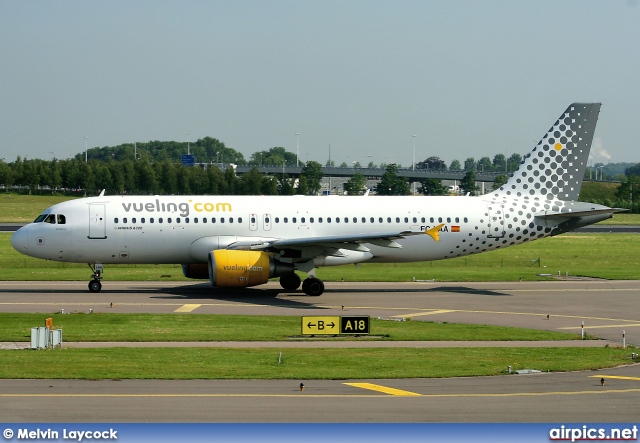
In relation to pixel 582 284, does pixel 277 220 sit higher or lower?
higher

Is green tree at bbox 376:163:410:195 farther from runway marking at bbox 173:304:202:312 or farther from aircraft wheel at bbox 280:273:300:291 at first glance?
runway marking at bbox 173:304:202:312

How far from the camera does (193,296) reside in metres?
43.0

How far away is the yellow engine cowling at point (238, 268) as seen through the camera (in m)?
40.2

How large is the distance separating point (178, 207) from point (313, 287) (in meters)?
7.79

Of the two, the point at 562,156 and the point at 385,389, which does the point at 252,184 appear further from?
the point at 385,389

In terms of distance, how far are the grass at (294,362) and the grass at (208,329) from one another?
2735 millimetres

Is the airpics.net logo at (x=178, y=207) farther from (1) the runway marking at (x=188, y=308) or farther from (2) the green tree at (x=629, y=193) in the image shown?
(2) the green tree at (x=629, y=193)

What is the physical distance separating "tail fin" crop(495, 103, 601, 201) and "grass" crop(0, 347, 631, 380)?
64.8 ft

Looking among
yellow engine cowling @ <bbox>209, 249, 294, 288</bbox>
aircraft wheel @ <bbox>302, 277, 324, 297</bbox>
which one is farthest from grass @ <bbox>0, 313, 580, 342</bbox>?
aircraft wheel @ <bbox>302, 277, 324, 297</bbox>

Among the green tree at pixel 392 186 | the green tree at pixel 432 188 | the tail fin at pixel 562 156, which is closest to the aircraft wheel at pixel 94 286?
the tail fin at pixel 562 156

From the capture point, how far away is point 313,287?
4309 cm

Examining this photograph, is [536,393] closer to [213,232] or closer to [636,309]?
[636,309]

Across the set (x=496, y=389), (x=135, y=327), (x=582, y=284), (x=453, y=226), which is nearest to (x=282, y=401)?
(x=496, y=389)

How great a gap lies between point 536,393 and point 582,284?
98.4ft
